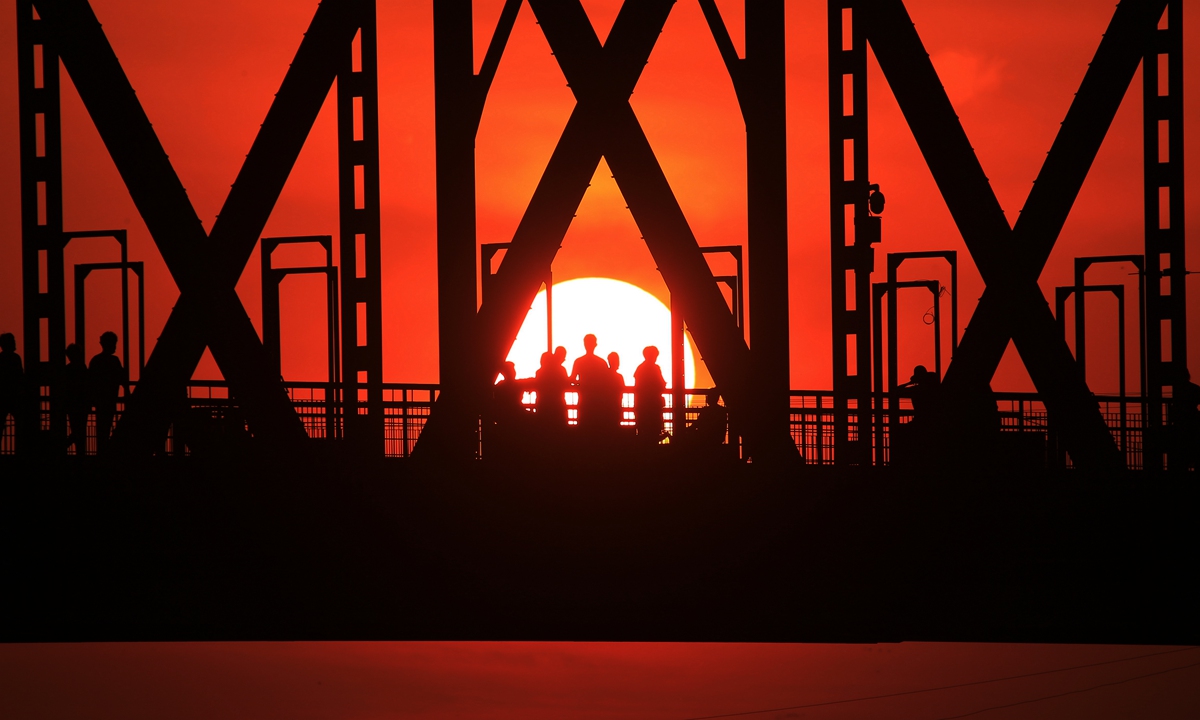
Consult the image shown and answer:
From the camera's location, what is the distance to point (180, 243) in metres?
12.1

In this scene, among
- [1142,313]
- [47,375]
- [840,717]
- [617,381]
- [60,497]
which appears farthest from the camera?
[840,717]

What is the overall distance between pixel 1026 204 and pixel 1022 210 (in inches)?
2.7

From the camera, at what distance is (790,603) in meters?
12.3

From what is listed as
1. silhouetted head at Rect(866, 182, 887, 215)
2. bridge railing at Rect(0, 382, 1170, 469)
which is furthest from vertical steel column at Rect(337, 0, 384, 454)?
silhouetted head at Rect(866, 182, 887, 215)

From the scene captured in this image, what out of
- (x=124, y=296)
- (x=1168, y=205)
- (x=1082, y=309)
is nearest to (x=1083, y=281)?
(x=1082, y=309)

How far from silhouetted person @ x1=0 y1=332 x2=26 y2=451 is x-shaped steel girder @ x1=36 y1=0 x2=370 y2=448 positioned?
1.70 m

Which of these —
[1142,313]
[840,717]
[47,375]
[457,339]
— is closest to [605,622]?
[457,339]

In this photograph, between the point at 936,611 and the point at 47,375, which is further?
the point at 47,375

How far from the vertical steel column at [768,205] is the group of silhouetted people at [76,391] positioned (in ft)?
20.5

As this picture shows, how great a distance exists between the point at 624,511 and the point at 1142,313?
1017 cm

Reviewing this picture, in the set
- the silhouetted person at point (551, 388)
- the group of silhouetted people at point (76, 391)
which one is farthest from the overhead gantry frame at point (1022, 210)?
the group of silhouetted people at point (76, 391)

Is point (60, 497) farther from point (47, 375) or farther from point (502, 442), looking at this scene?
point (502, 442)

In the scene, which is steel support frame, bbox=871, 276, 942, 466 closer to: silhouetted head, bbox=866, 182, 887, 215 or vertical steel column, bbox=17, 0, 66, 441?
silhouetted head, bbox=866, 182, 887, 215

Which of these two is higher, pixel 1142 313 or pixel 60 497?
pixel 1142 313
